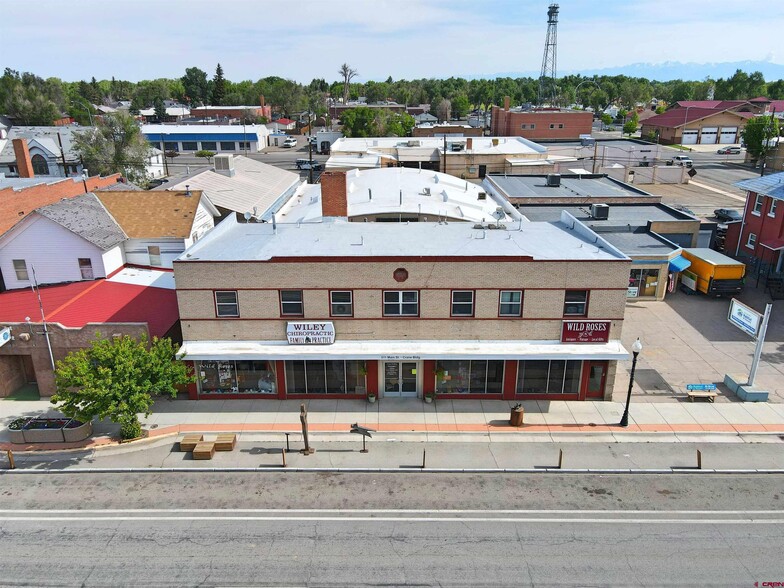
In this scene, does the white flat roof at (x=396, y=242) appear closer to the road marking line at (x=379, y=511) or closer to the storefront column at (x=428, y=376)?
Result: the storefront column at (x=428, y=376)

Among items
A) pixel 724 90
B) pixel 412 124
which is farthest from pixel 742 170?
pixel 724 90

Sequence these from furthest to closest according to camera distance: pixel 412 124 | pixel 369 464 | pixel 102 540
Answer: pixel 412 124 → pixel 369 464 → pixel 102 540

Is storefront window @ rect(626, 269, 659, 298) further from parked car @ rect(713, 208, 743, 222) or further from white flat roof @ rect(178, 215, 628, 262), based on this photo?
parked car @ rect(713, 208, 743, 222)

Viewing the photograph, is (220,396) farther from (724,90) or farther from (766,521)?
(724,90)

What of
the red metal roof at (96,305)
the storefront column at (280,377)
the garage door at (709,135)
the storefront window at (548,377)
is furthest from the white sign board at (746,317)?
the garage door at (709,135)

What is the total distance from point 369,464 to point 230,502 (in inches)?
212

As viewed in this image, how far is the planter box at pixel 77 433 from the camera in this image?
23500mm

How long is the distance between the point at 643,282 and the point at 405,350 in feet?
71.7

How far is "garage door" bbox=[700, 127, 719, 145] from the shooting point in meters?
117

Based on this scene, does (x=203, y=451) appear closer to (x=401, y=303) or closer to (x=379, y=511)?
(x=379, y=511)

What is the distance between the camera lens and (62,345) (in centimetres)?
2658

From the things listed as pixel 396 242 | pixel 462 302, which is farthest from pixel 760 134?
pixel 462 302

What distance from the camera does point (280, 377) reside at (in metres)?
26.7

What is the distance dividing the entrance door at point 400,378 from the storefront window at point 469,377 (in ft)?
4.01
